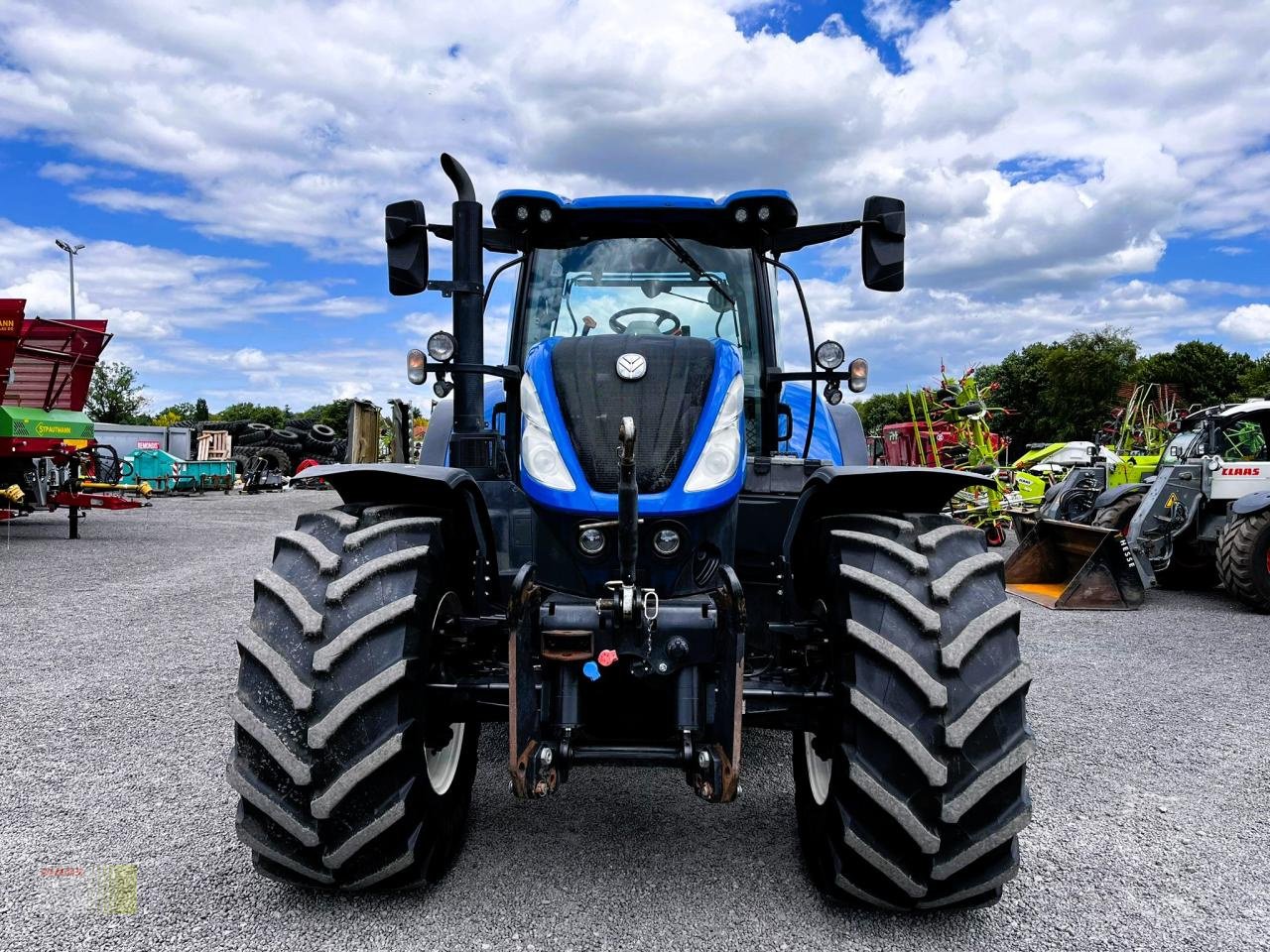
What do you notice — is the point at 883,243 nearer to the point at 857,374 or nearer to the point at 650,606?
the point at 857,374

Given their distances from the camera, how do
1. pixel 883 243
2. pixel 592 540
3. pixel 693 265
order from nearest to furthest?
pixel 592 540 < pixel 883 243 < pixel 693 265

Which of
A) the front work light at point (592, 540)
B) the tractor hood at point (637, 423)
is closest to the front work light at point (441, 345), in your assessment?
the tractor hood at point (637, 423)

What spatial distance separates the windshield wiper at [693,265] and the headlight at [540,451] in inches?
38.4

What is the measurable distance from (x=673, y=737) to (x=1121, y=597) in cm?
687

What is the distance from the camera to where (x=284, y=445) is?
2730cm

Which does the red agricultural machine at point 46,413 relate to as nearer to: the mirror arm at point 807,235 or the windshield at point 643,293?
the windshield at point 643,293

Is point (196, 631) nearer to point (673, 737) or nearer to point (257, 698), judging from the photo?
point (257, 698)

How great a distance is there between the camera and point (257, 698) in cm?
237

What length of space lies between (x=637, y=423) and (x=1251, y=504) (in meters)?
7.47

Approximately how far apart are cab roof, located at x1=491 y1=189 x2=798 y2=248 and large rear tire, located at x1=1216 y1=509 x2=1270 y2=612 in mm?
6457

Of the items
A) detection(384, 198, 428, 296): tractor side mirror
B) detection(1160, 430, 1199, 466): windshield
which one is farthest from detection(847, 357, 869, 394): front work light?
detection(1160, 430, 1199, 466): windshield

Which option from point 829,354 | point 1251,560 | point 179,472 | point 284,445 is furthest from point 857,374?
point 284,445

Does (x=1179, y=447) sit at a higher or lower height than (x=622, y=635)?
higher

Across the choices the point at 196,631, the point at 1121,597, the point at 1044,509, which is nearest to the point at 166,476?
the point at 196,631
